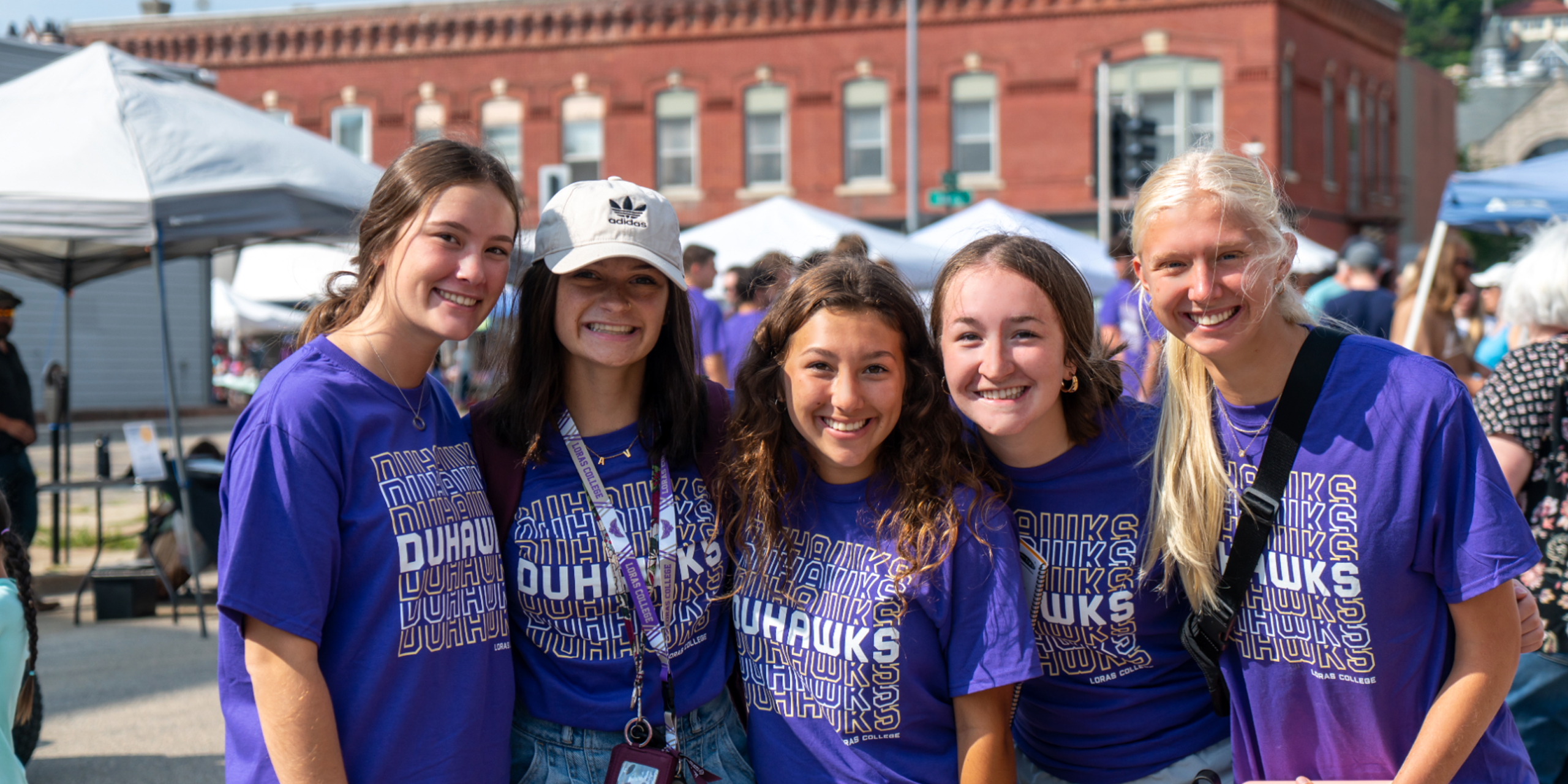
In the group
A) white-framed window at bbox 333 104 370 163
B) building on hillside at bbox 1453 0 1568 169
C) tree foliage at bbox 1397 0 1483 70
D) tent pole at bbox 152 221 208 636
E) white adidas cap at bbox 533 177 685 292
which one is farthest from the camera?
tree foliage at bbox 1397 0 1483 70

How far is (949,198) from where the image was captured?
50.9ft

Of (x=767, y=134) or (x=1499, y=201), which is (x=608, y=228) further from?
(x=767, y=134)

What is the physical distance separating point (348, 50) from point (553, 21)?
5.32m

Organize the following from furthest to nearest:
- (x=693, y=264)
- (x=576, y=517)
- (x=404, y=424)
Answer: (x=693, y=264) < (x=576, y=517) < (x=404, y=424)

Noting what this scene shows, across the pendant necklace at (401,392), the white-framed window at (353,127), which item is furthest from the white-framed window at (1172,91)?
the pendant necklace at (401,392)

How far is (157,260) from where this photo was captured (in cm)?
688

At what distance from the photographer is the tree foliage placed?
86.1m

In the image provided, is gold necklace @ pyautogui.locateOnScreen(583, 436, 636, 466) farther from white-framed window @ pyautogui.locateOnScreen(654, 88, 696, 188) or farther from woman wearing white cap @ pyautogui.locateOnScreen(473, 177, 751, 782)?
white-framed window @ pyautogui.locateOnScreen(654, 88, 696, 188)

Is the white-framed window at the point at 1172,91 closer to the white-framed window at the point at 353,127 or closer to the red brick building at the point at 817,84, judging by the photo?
the red brick building at the point at 817,84

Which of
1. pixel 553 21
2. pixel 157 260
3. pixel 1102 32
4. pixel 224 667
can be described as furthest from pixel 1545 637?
pixel 553 21

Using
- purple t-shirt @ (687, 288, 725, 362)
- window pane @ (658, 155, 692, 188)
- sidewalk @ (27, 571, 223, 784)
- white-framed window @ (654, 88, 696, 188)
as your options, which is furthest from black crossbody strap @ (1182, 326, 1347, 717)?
window pane @ (658, 155, 692, 188)

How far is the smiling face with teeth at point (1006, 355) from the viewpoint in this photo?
2.34m

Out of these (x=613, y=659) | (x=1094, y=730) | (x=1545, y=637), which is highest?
(x=613, y=659)

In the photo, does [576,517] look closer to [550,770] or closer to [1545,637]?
[550,770]
